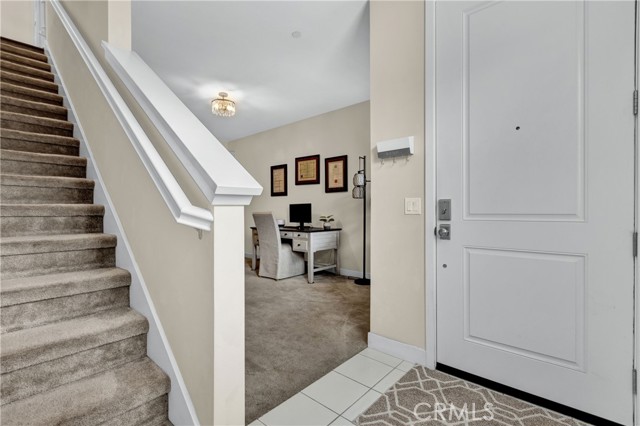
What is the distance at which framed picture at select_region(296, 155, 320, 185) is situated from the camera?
4.98 metres

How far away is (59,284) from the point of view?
1280 millimetres

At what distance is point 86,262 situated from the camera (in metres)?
1.55

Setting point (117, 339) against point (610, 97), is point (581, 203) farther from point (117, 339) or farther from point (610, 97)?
point (117, 339)

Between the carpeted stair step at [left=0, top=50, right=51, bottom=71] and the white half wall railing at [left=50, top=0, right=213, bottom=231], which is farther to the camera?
the carpeted stair step at [left=0, top=50, right=51, bottom=71]

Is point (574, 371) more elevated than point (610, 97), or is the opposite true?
point (610, 97)

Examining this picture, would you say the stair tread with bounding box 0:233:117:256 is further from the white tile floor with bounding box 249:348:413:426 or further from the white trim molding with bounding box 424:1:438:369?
the white trim molding with bounding box 424:1:438:369

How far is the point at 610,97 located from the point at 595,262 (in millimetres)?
783

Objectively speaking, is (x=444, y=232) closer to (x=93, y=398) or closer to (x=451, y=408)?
(x=451, y=408)

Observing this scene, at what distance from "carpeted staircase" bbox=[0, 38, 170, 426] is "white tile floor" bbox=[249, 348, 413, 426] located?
23.6 inches

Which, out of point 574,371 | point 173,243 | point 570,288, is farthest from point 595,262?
point 173,243

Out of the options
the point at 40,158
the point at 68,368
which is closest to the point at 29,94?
the point at 40,158

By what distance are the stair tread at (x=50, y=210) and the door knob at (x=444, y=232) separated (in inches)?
80.9

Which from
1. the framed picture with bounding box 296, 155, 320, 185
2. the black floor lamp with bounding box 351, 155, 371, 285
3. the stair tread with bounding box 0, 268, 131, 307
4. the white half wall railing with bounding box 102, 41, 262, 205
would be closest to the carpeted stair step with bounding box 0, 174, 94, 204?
the stair tread with bounding box 0, 268, 131, 307

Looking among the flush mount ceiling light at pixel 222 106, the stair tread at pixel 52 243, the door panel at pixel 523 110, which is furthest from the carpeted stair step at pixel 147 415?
the flush mount ceiling light at pixel 222 106
